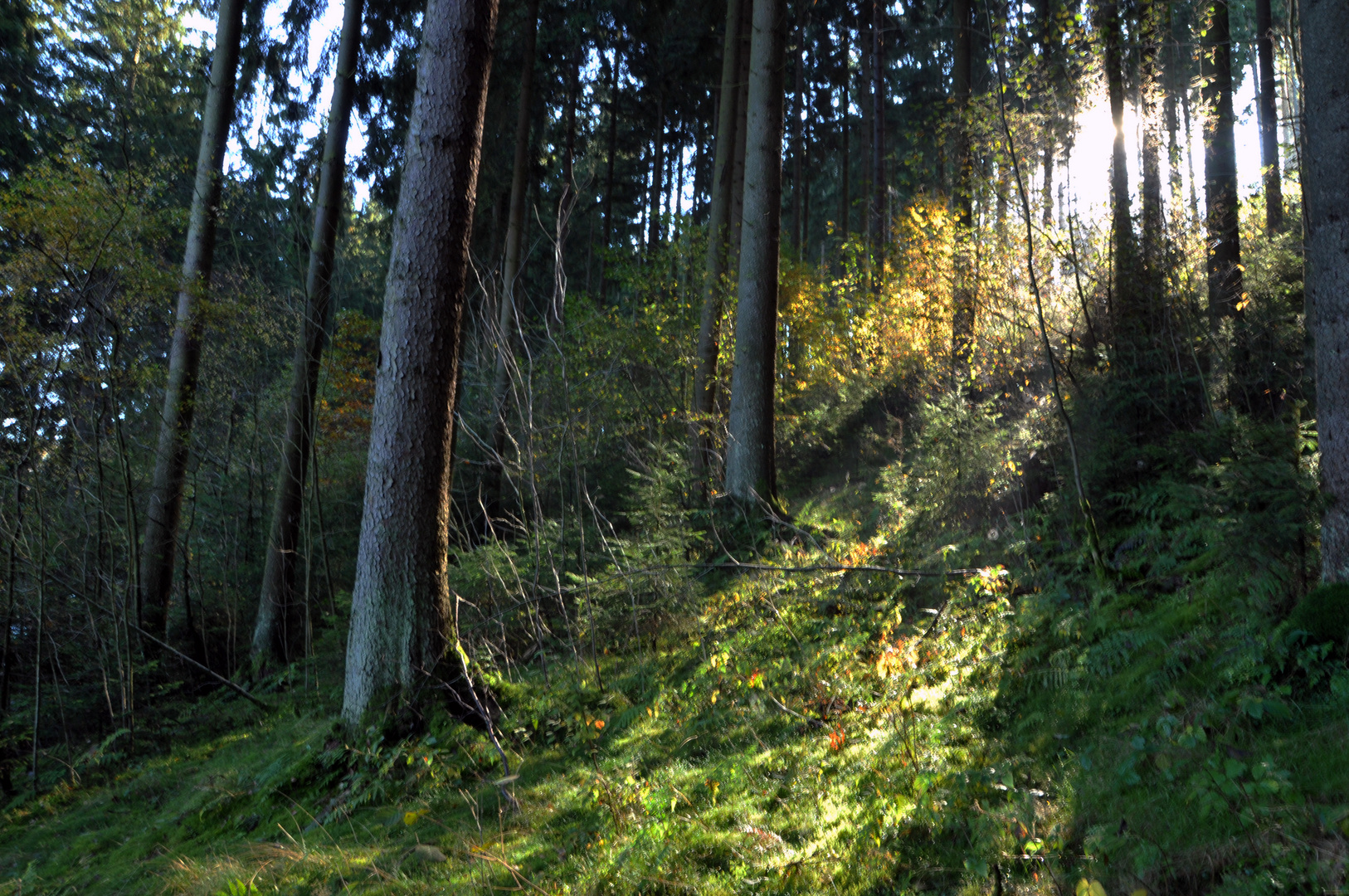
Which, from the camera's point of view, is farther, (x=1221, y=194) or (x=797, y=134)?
(x=797, y=134)

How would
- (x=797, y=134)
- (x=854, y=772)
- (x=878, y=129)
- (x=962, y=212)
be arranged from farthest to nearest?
(x=797, y=134) < (x=878, y=129) < (x=962, y=212) < (x=854, y=772)

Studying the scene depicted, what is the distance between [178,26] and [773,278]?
43.2 ft

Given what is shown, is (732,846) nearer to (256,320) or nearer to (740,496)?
(740,496)

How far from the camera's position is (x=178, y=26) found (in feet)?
49.0

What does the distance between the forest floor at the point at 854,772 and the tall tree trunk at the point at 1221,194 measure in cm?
563

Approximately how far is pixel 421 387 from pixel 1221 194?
34.0ft

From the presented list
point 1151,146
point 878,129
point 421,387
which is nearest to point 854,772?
point 421,387

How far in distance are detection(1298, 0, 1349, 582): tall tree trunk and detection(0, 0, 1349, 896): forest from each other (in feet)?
0.07

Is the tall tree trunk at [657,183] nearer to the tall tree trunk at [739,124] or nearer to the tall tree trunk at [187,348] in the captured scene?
the tall tree trunk at [739,124]

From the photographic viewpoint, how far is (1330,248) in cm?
375

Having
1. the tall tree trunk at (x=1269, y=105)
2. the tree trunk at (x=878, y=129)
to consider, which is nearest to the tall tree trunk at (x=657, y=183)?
the tree trunk at (x=878, y=129)

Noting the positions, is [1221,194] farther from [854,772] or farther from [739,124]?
[854,772]

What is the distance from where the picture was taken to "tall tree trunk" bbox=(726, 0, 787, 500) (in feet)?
A: 32.5

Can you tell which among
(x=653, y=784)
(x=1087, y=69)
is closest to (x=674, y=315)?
(x=1087, y=69)
